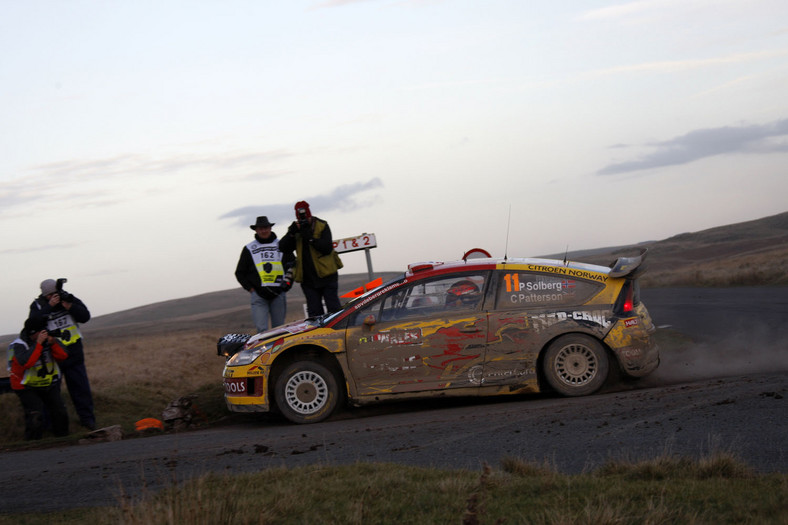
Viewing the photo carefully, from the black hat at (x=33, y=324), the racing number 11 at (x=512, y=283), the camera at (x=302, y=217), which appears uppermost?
the camera at (x=302, y=217)

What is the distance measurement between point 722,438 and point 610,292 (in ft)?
11.2

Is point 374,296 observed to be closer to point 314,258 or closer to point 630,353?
point 314,258

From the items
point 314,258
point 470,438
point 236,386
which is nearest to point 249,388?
point 236,386

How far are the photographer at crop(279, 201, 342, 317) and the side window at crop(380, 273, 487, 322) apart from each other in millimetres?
1996

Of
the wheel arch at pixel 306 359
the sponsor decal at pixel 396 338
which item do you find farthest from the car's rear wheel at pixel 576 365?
the wheel arch at pixel 306 359

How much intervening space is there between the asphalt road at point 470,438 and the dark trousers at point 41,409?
45.9 inches

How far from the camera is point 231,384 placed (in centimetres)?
967

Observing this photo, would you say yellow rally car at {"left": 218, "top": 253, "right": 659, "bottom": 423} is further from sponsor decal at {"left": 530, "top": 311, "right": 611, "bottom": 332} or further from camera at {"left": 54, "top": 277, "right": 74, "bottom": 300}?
camera at {"left": 54, "top": 277, "right": 74, "bottom": 300}

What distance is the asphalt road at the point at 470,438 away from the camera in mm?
6301

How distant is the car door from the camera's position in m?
9.37

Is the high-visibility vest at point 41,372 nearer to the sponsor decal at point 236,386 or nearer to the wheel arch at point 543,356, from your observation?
the sponsor decal at point 236,386

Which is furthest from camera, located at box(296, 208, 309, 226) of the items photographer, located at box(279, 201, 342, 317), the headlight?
the headlight

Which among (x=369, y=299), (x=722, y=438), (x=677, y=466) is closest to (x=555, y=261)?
(x=369, y=299)

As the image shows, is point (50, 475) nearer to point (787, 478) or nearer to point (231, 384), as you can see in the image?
point (231, 384)
